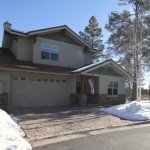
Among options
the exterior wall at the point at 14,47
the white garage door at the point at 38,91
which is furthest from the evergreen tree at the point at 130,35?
the exterior wall at the point at 14,47

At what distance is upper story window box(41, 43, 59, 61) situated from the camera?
66.8 ft

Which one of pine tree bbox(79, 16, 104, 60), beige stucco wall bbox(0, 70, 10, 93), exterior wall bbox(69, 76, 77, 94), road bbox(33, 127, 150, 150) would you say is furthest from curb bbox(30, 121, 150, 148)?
pine tree bbox(79, 16, 104, 60)

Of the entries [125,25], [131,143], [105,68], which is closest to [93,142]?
[131,143]

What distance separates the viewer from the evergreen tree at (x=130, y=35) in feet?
81.9

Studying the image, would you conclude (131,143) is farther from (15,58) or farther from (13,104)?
(15,58)

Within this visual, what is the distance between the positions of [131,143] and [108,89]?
13.9 m

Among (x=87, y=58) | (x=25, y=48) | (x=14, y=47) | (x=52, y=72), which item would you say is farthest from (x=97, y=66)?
(x=14, y=47)

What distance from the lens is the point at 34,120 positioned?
42.3ft

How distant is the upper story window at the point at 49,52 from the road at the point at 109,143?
37.3 ft

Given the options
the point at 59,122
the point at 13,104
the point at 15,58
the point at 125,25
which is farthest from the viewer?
the point at 125,25

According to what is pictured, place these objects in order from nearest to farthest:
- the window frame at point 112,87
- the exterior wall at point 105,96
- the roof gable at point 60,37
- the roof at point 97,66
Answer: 1. the roof at point 97,66
2. the roof gable at point 60,37
3. the exterior wall at point 105,96
4. the window frame at point 112,87

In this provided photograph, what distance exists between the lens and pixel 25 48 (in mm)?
19891

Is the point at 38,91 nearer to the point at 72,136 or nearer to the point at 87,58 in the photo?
the point at 87,58

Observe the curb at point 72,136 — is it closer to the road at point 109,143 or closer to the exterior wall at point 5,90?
the road at point 109,143
